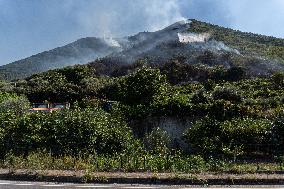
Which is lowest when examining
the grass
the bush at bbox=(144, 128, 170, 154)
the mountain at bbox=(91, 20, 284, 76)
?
A: the grass

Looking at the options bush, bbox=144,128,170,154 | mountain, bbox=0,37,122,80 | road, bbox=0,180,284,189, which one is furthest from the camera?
mountain, bbox=0,37,122,80

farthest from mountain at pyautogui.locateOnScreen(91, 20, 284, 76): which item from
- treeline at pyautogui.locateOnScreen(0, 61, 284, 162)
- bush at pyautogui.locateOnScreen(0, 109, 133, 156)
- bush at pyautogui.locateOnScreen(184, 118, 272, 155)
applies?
bush at pyautogui.locateOnScreen(0, 109, 133, 156)

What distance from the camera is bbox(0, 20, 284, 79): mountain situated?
186ft

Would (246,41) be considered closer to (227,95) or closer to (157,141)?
A: (227,95)

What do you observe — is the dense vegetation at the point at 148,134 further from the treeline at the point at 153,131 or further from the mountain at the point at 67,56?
the mountain at the point at 67,56

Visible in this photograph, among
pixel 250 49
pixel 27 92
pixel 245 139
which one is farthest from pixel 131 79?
pixel 250 49

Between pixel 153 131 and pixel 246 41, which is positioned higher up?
pixel 246 41

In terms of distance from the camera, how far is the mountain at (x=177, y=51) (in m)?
56.8

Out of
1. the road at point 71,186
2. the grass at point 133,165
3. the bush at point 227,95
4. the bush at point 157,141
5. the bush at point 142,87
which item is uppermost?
→ the bush at point 142,87

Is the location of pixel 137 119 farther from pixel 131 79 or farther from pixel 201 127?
pixel 131 79

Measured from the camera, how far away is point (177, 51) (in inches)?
2665

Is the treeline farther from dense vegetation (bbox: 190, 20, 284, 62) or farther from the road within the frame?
dense vegetation (bbox: 190, 20, 284, 62)

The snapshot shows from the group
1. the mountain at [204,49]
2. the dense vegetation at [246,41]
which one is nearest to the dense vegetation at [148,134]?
the mountain at [204,49]

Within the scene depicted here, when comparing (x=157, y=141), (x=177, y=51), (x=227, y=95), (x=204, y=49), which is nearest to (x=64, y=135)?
(x=157, y=141)
